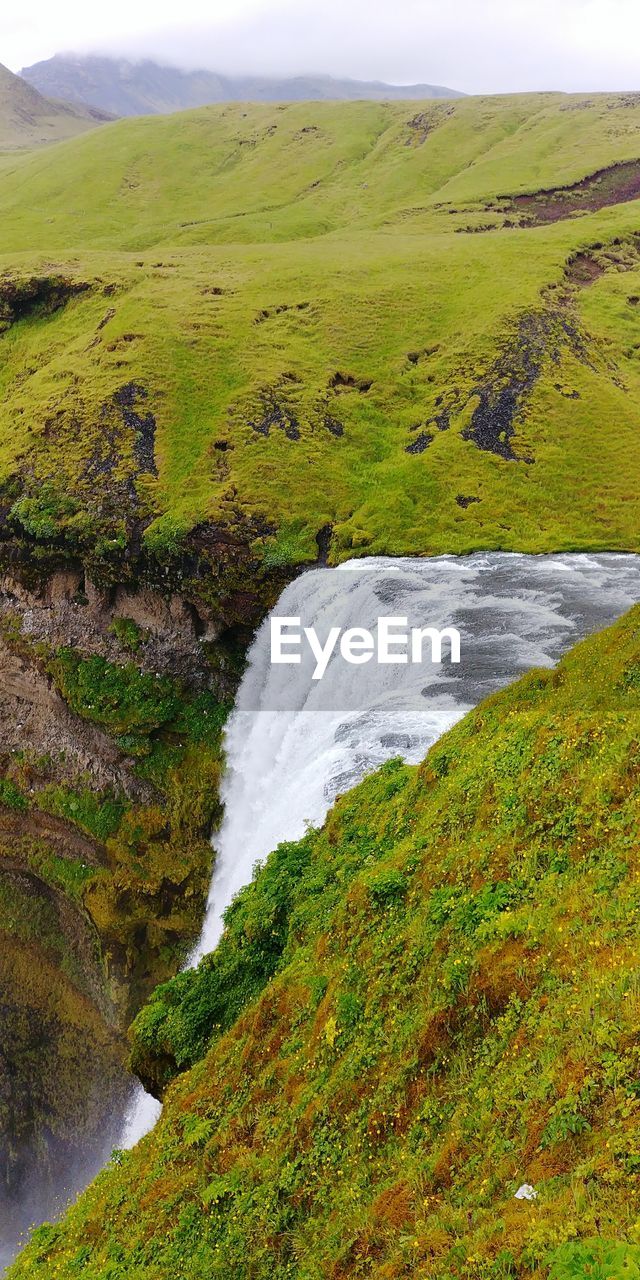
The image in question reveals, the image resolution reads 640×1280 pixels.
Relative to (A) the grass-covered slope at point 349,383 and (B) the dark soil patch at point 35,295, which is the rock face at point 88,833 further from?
(B) the dark soil patch at point 35,295

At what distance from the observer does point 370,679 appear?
2386cm

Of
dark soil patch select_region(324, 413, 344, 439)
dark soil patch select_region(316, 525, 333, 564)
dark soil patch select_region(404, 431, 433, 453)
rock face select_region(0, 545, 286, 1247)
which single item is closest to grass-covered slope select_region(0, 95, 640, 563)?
dark soil patch select_region(404, 431, 433, 453)

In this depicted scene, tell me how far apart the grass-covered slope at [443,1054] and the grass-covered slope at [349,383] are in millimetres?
21432

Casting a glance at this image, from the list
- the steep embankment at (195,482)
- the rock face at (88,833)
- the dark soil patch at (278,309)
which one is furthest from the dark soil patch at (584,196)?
the rock face at (88,833)

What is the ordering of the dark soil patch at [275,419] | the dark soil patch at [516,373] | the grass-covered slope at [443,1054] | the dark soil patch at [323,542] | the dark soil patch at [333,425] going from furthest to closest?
the dark soil patch at [333,425] < the dark soil patch at [275,419] < the dark soil patch at [516,373] < the dark soil patch at [323,542] < the grass-covered slope at [443,1054]

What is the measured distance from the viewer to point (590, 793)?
9.40 meters

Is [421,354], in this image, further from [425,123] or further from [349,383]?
[425,123]

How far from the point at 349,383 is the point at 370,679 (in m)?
25.6

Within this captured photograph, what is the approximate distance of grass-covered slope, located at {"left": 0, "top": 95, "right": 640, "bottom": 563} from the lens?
34500 millimetres

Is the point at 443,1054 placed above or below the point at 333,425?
below

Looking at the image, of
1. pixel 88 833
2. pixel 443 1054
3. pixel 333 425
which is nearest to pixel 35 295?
pixel 333 425

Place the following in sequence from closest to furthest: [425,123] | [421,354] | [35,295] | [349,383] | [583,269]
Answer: [349,383] < [421,354] < [583,269] < [35,295] < [425,123]

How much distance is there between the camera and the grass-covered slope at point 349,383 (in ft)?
113

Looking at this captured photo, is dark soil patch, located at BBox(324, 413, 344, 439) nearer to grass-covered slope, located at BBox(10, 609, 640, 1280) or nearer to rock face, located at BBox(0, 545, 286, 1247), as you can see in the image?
rock face, located at BBox(0, 545, 286, 1247)
